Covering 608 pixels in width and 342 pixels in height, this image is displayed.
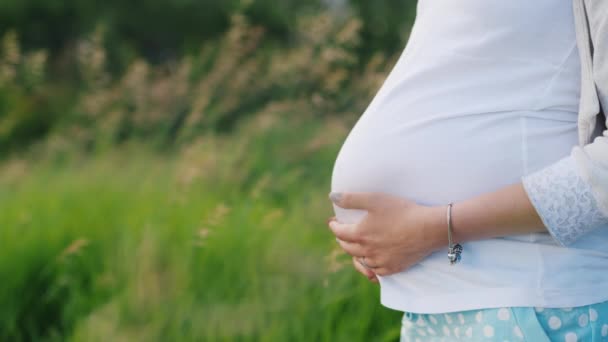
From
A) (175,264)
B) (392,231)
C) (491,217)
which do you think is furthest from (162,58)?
(491,217)

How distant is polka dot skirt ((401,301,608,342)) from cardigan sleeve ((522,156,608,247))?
13 centimetres

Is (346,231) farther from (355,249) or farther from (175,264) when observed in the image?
(175,264)

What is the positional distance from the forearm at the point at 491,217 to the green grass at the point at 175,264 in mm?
887

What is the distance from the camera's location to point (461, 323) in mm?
1058

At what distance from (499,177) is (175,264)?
1602 millimetres

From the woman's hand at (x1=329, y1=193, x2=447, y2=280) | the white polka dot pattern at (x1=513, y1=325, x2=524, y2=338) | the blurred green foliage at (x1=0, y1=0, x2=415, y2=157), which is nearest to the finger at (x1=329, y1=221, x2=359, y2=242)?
the woman's hand at (x1=329, y1=193, x2=447, y2=280)

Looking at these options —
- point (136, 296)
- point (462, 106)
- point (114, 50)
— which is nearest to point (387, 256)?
point (462, 106)

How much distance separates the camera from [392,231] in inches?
42.6

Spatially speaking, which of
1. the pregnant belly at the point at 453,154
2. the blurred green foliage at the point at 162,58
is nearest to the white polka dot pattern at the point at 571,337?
the pregnant belly at the point at 453,154

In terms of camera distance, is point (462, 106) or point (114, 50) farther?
point (114, 50)

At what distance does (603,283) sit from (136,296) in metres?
1.65

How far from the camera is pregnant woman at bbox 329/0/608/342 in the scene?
99cm

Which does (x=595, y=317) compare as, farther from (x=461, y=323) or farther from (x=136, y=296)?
(x=136, y=296)

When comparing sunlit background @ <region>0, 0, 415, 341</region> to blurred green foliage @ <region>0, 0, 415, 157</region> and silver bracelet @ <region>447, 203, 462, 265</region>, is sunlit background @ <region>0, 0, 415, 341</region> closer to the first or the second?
blurred green foliage @ <region>0, 0, 415, 157</region>
